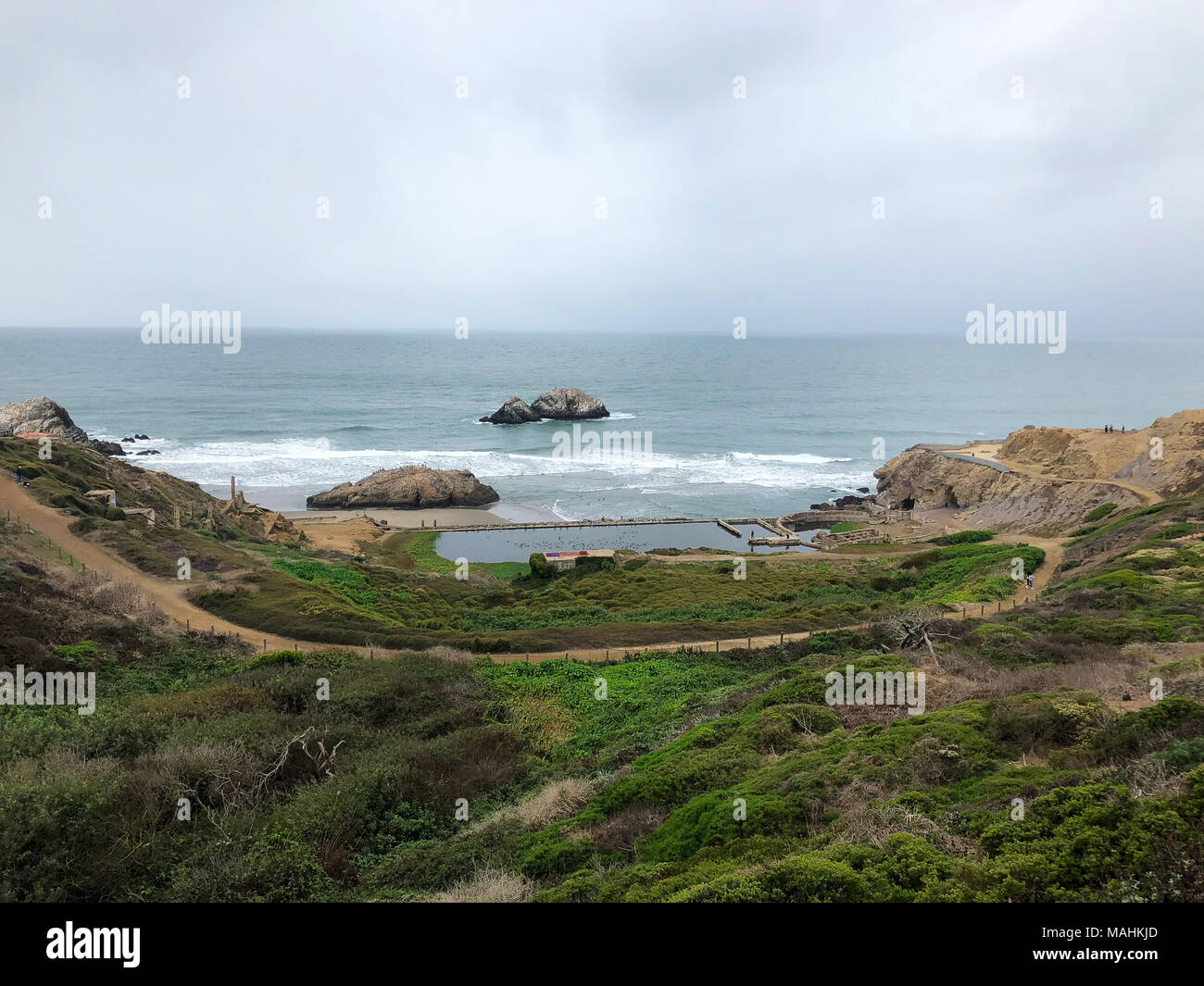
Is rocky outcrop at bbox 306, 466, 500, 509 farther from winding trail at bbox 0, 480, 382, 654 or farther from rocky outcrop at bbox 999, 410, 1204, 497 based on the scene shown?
rocky outcrop at bbox 999, 410, 1204, 497

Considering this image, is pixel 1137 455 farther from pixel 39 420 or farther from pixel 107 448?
pixel 39 420

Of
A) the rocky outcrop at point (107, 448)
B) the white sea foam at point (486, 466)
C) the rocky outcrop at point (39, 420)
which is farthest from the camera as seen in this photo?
the white sea foam at point (486, 466)

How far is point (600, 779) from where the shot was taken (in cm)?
1395

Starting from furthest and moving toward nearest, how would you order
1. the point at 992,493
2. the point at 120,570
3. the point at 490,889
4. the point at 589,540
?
the point at 992,493 < the point at 589,540 < the point at 120,570 < the point at 490,889

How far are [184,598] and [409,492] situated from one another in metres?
35.3

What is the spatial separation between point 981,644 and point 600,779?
1060cm

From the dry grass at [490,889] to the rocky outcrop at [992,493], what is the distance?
1748 inches

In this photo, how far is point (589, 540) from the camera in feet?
176

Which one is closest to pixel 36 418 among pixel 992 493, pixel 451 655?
pixel 451 655

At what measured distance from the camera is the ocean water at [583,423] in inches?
2817

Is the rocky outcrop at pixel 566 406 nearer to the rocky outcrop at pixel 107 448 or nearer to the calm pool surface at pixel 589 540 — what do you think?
the rocky outcrop at pixel 107 448

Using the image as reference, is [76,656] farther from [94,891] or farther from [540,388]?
[540,388]

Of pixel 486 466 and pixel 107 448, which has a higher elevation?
pixel 107 448

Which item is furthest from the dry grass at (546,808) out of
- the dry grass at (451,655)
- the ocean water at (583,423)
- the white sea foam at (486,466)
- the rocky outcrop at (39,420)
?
the rocky outcrop at (39,420)
